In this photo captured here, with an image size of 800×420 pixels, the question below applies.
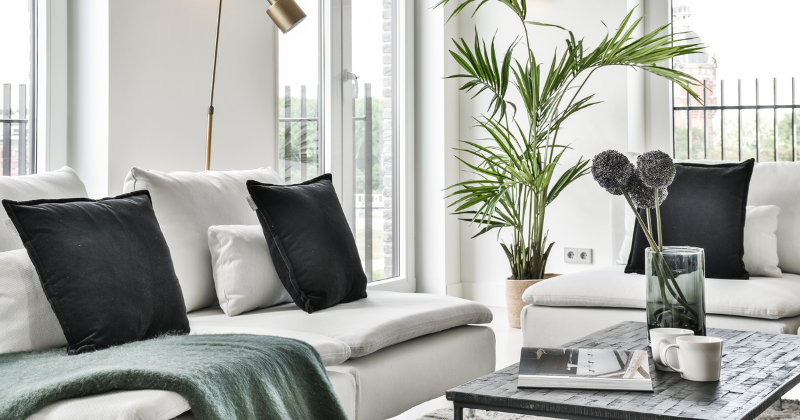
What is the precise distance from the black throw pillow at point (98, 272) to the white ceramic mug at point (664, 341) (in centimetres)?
120

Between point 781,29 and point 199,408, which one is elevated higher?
point 781,29

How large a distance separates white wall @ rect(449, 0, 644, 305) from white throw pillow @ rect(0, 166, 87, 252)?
3043 mm

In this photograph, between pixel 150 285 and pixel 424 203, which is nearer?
pixel 150 285

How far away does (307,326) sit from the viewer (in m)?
2.35

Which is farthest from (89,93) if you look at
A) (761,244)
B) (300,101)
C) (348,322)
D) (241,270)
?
(761,244)

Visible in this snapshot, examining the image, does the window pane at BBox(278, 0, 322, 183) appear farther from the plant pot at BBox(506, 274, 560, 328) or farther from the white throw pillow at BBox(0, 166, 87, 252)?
the white throw pillow at BBox(0, 166, 87, 252)

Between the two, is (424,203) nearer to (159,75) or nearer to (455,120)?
(455,120)

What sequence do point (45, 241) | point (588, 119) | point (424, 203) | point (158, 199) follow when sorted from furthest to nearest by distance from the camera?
point (424, 203) → point (588, 119) → point (158, 199) → point (45, 241)

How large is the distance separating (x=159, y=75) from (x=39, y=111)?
467 mm

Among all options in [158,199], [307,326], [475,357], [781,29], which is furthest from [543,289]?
[781,29]

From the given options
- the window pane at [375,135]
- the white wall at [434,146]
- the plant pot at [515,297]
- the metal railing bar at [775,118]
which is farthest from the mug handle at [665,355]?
the white wall at [434,146]

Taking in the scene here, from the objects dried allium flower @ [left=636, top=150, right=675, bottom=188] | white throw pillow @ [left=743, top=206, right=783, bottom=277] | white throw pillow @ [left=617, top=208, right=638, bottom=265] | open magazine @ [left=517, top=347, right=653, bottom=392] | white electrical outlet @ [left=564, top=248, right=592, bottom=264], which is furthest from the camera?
white electrical outlet @ [left=564, top=248, right=592, bottom=264]

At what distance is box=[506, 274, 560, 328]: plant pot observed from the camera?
4312mm

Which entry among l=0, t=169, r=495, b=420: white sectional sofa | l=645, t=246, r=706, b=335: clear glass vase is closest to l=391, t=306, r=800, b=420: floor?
l=0, t=169, r=495, b=420: white sectional sofa
